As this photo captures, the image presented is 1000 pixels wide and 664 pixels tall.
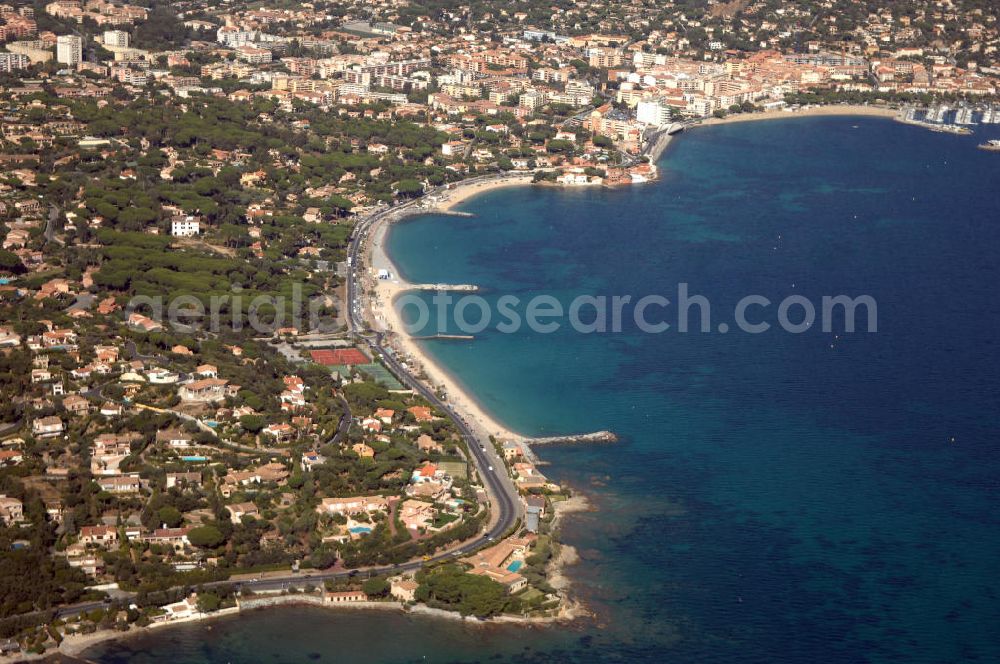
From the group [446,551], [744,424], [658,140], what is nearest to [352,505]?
[446,551]

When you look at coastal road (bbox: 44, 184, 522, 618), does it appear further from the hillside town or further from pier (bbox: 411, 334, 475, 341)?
pier (bbox: 411, 334, 475, 341)

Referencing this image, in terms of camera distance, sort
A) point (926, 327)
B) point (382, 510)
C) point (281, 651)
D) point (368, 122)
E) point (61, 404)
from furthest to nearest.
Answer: point (368, 122) → point (926, 327) → point (61, 404) → point (382, 510) → point (281, 651)

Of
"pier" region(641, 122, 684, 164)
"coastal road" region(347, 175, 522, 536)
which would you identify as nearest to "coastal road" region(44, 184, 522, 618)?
"coastal road" region(347, 175, 522, 536)

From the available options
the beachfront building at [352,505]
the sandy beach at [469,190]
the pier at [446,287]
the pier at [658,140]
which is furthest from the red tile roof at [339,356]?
the pier at [658,140]

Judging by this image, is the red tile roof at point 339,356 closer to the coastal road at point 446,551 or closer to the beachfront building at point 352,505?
the coastal road at point 446,551

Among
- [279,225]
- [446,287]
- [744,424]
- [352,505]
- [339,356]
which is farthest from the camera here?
[279,225]

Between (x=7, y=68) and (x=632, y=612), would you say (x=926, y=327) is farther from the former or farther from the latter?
(x=7, y=68)

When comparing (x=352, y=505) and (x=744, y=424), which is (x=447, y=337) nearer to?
(x=744, y=424)

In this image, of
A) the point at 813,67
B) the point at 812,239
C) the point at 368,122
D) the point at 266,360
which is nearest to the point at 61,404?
the point at 266,360

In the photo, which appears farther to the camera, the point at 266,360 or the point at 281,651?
the point at 266,360
